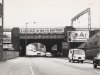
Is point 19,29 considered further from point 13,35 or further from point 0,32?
point 0,32

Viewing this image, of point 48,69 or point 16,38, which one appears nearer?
point 48,69

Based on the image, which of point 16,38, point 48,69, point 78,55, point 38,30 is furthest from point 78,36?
point 48,69

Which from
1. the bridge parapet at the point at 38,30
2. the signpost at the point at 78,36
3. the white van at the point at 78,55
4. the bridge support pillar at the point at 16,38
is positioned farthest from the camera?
the bridge parapet at the point at 38,30

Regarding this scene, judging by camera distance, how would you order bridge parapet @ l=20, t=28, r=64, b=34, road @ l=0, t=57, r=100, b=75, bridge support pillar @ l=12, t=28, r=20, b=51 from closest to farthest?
road @ l=0, t=57, r=100, b=75, bridge support pillar @ l=12, t=28, r=20, b=51, bridge parapet @ l=20, t=28, r=64, b=34

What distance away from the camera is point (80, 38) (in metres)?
109

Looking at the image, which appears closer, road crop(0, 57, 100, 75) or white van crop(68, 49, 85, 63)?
road crop(0, 57, 100, 75)

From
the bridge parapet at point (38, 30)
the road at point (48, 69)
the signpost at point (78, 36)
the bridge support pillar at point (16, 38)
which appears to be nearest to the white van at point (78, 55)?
the road at point (48, 69)

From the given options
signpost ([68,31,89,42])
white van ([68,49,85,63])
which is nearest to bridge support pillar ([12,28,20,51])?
signpost ([68,31,89,42])

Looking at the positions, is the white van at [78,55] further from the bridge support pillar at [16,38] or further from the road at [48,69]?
the bridge support pillar at [16,38]

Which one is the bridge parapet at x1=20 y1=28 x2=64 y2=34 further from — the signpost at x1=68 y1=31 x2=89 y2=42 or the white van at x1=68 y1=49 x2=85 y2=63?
the white van at x1=68 y1=49 x2=85 y2=63

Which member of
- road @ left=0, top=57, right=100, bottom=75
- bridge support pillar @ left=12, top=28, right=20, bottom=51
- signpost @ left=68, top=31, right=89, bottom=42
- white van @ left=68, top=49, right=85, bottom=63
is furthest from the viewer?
bridge support pillar @ left=12, top=28, right=20, bottom=51

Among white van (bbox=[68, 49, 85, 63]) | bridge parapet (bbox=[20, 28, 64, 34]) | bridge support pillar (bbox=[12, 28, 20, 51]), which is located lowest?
white van (bbox=[68, 49, 85, 63])

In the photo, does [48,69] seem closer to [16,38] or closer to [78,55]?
[78,55]

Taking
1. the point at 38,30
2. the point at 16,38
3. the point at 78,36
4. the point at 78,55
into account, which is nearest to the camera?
the point at 78,55
